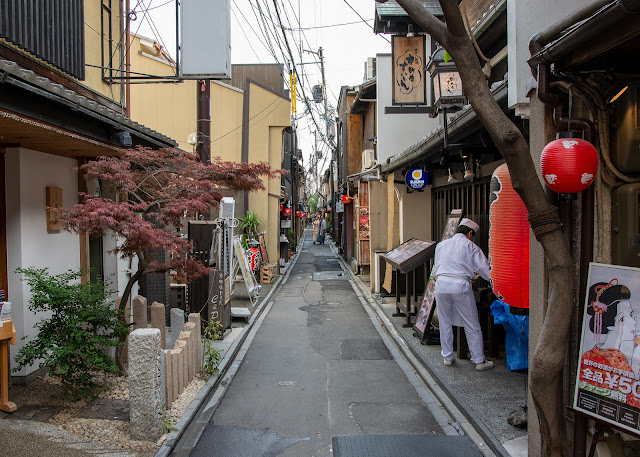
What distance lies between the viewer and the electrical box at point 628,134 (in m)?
3.91

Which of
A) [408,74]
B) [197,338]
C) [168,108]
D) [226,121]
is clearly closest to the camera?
[197,338]

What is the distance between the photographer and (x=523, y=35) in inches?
191

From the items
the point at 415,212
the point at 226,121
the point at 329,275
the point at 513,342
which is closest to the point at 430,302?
the point at 513,342

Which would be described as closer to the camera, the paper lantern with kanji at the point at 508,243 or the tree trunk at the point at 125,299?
the paper lantern with kanji at the point at 508,243

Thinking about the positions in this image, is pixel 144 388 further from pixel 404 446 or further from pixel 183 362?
pixel 404 446

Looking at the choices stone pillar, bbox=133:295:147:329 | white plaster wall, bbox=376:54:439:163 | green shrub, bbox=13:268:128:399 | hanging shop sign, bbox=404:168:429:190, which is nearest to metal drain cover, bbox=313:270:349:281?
white plaster wall, bbox=376:54:439:163

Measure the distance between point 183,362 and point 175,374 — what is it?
42 cm

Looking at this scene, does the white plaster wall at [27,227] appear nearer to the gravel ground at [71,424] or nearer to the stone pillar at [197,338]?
the gravel ground at [71,424]

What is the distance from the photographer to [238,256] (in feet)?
45.8

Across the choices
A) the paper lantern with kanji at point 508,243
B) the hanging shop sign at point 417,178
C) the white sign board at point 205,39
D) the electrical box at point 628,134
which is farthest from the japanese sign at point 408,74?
the electrical box at point 628,134

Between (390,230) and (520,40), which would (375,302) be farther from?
(520,40)

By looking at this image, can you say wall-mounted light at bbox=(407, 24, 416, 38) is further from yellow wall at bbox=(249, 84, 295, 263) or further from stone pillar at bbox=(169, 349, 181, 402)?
yellow wall at bbox=(249, 84, 295, 263)

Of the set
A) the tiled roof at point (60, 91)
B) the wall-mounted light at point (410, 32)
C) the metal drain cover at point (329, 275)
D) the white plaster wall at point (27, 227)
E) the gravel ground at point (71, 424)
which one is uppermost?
the wall-mounted light at point (410, 32)

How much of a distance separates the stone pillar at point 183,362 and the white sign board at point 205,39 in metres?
4.37
